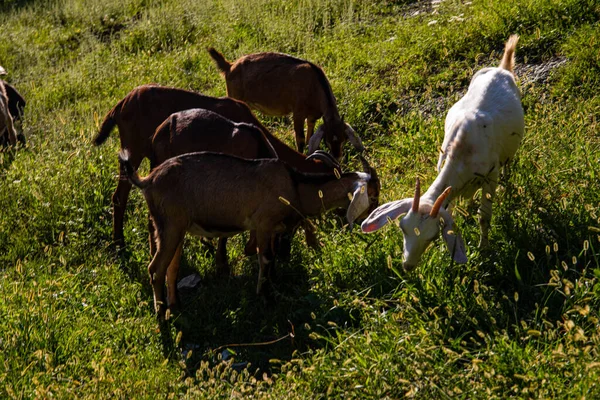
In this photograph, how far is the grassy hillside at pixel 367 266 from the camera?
4.76 metres

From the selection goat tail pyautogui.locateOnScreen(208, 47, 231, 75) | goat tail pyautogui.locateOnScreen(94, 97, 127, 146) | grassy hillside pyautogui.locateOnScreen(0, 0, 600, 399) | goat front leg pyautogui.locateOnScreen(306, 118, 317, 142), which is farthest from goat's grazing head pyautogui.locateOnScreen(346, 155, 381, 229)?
goat tail pyautogui.locateOnScreen(208, 47, 231, 75)

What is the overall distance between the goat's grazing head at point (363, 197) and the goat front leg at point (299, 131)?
2.41 meters

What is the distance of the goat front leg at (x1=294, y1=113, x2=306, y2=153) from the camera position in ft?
30.5

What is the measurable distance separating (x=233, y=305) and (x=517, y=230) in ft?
7.32

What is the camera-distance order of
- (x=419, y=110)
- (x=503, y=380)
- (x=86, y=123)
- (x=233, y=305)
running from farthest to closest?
(x=86, y=123), (x=419, y=110), (x=233, y=305), (x=503, y=380)

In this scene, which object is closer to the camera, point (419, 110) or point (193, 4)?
point (419, 110)

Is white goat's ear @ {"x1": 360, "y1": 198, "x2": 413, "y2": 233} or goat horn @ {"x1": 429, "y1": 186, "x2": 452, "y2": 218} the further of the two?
white goat's ear @ {"x1": 360, "y1": 198, "x2": 413, "y2": 233}

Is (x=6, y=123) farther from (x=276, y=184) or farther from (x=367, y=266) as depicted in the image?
(x=367, y=266)

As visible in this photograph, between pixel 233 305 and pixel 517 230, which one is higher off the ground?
pixel 517 230

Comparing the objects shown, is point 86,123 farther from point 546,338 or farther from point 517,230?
point 546,338

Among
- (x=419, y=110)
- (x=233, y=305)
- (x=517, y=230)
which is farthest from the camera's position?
(x=419, y=110)

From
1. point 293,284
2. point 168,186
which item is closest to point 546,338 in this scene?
point 293,284

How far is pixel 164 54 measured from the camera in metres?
13.3

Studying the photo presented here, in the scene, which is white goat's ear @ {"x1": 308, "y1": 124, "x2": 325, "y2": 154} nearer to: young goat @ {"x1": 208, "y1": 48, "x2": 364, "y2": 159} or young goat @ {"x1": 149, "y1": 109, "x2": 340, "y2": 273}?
young goat @ {"x1": 208, "y1": 48, "x2": 364, "y2": 159}
